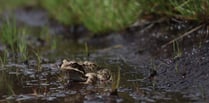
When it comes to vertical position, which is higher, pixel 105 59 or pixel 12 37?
pixel 12 37

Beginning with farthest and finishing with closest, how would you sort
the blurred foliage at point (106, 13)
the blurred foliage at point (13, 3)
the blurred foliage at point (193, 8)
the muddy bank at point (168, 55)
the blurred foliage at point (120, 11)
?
the blurred foliage at point (13, 3) < the blurred foliage at point (106, 13) < the blurred foliage at point (120, 11) < the blurred foliage at point (193, 8) < the muddy bank at point (168, 55)

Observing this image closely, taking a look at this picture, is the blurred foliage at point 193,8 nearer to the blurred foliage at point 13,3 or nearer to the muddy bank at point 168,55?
the muddy bank at point 168,55

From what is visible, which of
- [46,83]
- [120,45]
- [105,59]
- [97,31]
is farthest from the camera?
A: [97,31]

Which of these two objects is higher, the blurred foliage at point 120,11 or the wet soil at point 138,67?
the blurred foliage at point 120,11

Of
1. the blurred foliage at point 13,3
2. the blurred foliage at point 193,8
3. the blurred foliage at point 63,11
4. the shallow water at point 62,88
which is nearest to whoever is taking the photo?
the shallow water at point 62,88

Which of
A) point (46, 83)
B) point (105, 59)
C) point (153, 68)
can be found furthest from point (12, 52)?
point (153, 68)

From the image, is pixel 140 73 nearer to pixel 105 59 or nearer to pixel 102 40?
pixel 105 59

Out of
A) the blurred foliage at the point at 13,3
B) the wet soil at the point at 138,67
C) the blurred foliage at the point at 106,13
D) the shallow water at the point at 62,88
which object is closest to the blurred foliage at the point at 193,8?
the wet soil at the point at 138,67
